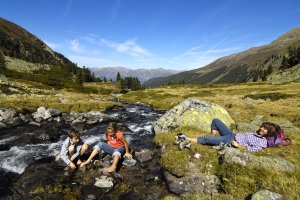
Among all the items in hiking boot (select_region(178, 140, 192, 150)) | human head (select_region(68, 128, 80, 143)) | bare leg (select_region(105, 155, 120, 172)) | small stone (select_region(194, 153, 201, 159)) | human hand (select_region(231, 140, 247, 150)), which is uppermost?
human head (select_region(68, 128, 80, 143))

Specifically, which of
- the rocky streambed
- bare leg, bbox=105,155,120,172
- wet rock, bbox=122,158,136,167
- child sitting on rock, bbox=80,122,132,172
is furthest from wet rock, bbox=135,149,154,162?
bare leg, bbox=105,155,120,172

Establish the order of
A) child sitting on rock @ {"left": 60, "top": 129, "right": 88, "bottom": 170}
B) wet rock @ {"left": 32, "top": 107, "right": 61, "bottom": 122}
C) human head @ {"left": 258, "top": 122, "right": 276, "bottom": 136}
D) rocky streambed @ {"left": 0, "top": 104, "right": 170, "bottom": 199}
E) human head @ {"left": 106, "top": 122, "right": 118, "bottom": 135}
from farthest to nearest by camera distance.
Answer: wet rock @ {"left": 32, "top": 107, "right": 61, "bottom": 122} → human head @ {"left": 106, "top": 122, "right": 118, "bottom": 135} → child sitting on rock @ {"left": 60, "top": 129, "right": 88, "bottom": 170} → human head @ {"left": 258, "top": 122, "right": 276, "bottom": 136} → rocky streambed @ {"left": 0, "top": 104, "right": 170, "bottom": 199}

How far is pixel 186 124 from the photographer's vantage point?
20938mm

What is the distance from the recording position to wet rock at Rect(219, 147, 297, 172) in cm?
1124

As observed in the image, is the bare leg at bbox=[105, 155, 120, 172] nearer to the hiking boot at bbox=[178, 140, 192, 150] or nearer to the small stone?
the hiking boot at bbox=[178, 140, 192, 150]

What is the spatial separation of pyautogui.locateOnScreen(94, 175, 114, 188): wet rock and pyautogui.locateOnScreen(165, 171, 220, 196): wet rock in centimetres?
285

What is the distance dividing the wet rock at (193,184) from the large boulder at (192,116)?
8.16 metres

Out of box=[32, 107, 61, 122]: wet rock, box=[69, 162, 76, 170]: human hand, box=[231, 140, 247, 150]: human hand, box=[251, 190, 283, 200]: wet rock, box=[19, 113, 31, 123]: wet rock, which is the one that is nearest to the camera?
box=[251, 190, 283, 200]: wet rock

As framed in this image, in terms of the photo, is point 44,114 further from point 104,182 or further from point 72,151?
point 104,182

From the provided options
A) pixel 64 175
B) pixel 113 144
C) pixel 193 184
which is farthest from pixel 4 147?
pixel 193 184

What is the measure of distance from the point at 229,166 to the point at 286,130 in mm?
8922

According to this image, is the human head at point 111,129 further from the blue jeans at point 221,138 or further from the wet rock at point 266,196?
the wet rock at point 266,196

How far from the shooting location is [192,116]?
21047 mm

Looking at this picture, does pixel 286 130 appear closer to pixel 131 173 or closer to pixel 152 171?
pixel 152 171
